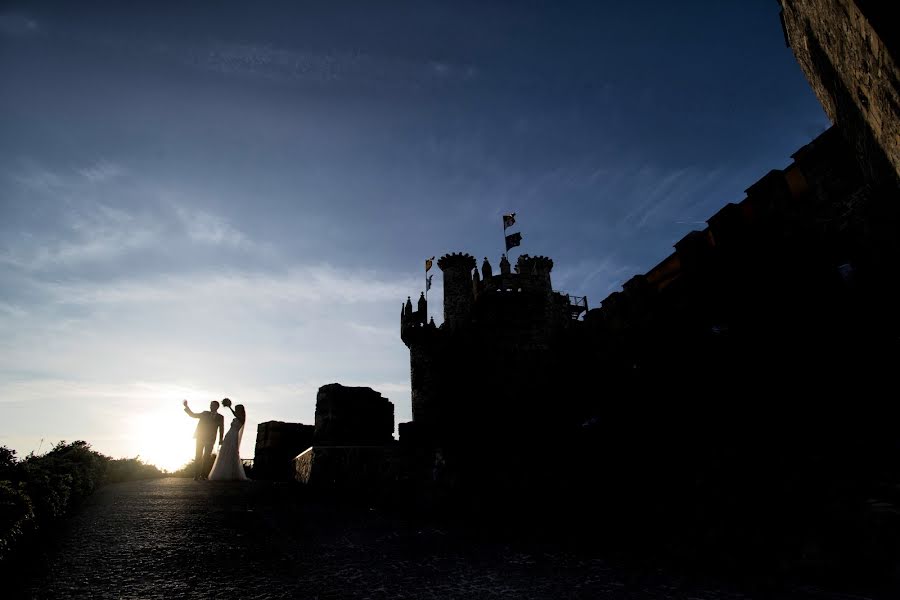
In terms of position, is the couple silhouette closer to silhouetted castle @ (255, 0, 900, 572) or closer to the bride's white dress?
the bride's white dress

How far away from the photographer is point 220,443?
29.8 feet

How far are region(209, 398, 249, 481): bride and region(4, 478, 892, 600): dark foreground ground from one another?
575 centimetres

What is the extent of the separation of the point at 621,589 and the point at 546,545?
2.90ft

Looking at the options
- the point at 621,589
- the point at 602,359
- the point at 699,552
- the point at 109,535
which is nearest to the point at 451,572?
the point at 621,589

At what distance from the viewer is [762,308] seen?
7000 mm

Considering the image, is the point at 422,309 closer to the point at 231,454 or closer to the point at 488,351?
the point at 488,351

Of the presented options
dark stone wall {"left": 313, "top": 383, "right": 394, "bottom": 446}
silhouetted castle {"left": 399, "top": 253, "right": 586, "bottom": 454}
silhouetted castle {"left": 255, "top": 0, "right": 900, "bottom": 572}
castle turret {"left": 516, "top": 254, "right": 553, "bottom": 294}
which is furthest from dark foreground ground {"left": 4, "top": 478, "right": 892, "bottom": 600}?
castle turret {"left": 516, "top": 254, "right": 553, "bottom": 294}

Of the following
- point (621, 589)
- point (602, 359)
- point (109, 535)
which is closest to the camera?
point (621, 589)

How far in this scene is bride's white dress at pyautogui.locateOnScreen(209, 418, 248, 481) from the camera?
8.55 meters

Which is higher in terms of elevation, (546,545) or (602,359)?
(602,359)

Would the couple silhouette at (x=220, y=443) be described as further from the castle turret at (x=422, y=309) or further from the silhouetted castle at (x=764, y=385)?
the castle turret at (x=422, y=309)

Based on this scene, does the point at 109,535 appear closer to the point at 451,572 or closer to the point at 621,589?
the point at 451,572

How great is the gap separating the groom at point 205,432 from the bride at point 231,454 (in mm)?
218

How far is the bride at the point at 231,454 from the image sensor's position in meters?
8.56
